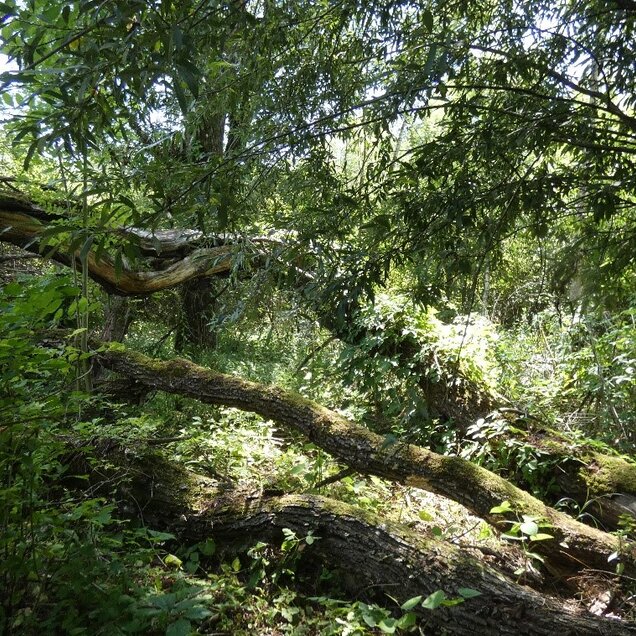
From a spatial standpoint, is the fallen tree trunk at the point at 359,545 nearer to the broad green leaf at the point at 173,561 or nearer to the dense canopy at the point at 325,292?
the dense canopy at the point at 325,292

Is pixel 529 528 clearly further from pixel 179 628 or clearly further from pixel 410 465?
pixel 179 628

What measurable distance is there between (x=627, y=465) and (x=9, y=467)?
3.94 meters

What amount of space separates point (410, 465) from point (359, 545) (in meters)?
0.72

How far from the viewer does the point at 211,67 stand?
2625mm

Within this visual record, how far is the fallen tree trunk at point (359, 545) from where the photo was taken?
8.57 feet

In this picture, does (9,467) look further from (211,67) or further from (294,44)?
(294,44)

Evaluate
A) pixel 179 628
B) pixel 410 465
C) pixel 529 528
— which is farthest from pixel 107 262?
pixel 529 528

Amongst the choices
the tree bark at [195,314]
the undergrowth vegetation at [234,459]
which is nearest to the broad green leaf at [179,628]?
the undergrowth vegetation at [234,459]

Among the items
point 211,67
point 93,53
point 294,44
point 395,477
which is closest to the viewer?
point 93,53

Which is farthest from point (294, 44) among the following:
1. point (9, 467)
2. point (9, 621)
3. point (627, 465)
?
point (627, 465)

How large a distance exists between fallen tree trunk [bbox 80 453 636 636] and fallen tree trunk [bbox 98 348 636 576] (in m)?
0.46

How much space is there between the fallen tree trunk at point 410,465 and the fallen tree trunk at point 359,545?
18.2 inches

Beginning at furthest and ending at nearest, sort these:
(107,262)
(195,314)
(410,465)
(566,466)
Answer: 1. (195,314)
2. (107,262)
3. (566,466)
4. (410,465)

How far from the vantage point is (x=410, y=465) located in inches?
143
